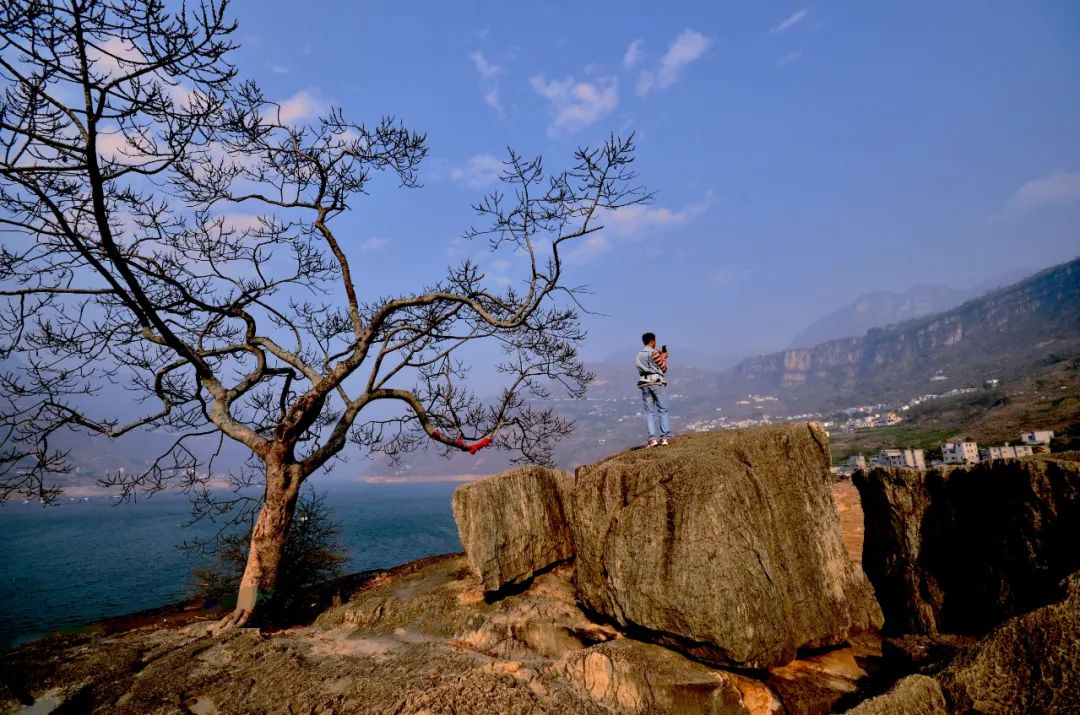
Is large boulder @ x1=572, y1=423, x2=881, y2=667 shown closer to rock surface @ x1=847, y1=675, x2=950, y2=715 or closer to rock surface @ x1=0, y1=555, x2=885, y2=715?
rock surface @ x1=0, y1=555, x2=885, y2=715

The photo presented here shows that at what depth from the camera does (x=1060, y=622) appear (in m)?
3.62

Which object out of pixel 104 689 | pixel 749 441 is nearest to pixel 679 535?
pixel 749 441

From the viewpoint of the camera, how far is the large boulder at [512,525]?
882 cm

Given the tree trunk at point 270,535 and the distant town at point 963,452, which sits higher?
the tree trunk at point 270,535

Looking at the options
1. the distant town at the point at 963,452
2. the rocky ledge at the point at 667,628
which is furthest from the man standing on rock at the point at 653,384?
the distant town at the point at 963,452

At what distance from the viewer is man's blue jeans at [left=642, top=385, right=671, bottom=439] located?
10523 millimetres

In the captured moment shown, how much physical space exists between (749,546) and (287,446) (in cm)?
892

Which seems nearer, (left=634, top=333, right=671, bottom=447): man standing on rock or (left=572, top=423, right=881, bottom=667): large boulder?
(left=572, top=423, right=881, bottom=667): large boulder

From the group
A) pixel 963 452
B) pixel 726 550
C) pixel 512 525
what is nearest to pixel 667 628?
pixel 726 550

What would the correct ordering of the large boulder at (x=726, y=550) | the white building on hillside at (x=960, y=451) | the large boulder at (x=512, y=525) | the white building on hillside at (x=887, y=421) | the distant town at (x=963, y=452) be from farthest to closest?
the white building on hillside at (x=887, y=421), the white building on hillside at (x=960, y=451), the distant town at (x=963, y=452), the large boulder at (x=512, y=525), the large boulder at (x=726, y=550)

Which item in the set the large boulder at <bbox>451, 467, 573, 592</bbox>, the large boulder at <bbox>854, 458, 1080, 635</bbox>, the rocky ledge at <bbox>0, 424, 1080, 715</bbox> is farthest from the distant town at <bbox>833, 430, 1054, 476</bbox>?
the large boulder at <bbox>451, 467, 573, 592</bbox>

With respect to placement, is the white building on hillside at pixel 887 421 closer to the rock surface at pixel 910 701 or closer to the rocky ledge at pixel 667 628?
the rocky ledge at pixel 667 628

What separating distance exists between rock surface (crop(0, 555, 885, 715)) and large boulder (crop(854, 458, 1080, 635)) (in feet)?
5.24

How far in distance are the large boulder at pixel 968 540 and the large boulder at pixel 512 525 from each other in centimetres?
572
